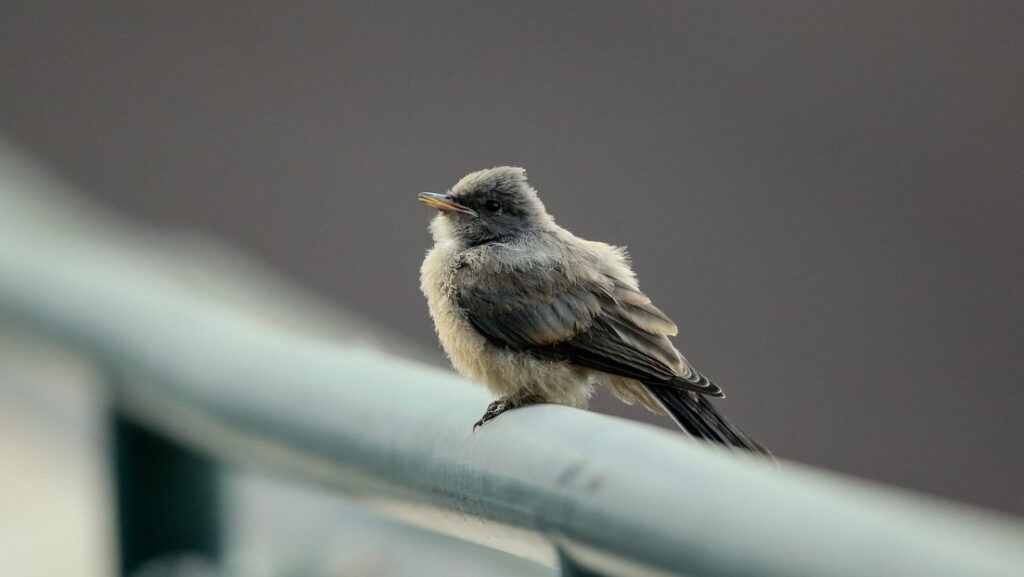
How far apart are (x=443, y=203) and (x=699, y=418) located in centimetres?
100

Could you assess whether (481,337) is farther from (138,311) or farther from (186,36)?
(186,36)

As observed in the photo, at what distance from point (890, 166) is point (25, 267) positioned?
7.68 metres

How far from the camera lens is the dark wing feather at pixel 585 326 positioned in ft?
10.1

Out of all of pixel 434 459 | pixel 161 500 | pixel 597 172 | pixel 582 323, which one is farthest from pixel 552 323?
pixel 597 172

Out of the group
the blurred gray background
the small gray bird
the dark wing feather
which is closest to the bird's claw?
the small gray bird

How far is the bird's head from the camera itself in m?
3.55

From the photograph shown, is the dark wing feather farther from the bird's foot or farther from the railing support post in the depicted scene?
the railing support post

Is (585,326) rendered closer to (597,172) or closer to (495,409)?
(495,409)

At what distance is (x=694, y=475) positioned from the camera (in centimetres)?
134

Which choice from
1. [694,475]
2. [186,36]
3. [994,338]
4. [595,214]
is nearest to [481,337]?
[694,475]

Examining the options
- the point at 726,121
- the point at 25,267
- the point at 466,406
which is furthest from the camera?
the point at 726,121

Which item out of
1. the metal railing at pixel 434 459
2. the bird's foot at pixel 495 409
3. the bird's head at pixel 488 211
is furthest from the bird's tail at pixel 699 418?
the metal railing at pixel 434 459

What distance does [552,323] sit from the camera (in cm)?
318

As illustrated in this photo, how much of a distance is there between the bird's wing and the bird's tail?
0.04m
